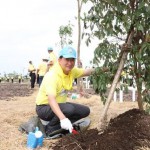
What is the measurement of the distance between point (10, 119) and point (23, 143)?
66.6 inches

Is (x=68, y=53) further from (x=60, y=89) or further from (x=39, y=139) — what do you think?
(x=39, y=139)

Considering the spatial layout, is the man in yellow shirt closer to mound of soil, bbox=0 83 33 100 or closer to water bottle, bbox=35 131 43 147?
water bottle, bbox=35 131 43 147

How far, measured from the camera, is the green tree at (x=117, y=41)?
16.4 ft

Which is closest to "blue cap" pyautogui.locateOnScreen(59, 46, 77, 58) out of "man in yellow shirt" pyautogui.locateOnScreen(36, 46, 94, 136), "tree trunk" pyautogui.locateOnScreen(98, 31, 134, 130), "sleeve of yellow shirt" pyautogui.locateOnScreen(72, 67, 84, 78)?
"man in yellow shirt" pyautogui.locateOnScreen(36, 46, 94, 136)

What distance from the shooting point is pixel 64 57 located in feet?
17.4

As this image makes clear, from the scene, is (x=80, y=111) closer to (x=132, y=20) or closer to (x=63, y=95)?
(x=63, y=95)

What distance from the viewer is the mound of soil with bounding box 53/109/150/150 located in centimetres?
459

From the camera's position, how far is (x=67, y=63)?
538 cm

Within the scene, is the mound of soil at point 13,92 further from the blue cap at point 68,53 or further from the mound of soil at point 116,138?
the mound of soil at point 116,138

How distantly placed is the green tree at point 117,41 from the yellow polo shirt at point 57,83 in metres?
0.49

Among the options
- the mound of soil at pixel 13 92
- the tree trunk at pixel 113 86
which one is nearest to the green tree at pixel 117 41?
the tree trunk at pixel 113 86

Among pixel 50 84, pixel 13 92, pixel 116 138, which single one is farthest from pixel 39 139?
pixel 13 92

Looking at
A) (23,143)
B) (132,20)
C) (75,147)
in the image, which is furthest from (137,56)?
(23,143)

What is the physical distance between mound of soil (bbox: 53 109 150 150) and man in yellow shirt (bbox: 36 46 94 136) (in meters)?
0.46
